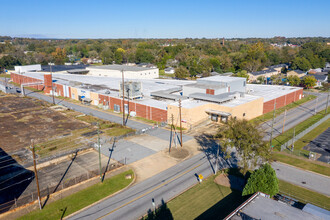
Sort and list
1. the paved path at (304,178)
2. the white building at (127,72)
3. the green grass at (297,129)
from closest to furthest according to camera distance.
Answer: the paved path at (304,178), the green grass at (297,129), the white building at (127,72)

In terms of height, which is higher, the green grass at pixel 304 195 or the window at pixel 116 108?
the window at pixel 116 108

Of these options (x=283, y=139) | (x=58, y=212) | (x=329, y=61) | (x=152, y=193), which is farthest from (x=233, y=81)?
(x=329, y=61)

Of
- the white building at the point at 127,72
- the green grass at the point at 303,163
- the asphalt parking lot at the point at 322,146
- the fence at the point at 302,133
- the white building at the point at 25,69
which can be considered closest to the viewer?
the green grass at the point at 303,163

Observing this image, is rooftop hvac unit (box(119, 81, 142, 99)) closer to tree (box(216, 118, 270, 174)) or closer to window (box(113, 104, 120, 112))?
window (box(113, 104, 120, 112))

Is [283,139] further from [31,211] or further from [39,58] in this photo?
[39,58]

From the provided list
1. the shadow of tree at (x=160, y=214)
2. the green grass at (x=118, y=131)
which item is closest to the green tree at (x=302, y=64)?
the green grass at (x=118, y=131)

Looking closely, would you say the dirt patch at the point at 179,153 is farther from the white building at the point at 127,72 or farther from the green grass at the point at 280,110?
the white building at the point at 127,72
